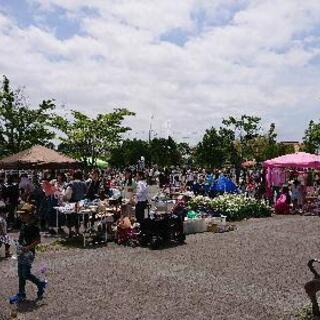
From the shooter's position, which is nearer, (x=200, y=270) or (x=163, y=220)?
(x=200, y=270)

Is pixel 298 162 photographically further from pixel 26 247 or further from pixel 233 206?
pixel 26 247

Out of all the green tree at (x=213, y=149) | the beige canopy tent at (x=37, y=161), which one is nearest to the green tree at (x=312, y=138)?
the green tree at (x=213, y=149)

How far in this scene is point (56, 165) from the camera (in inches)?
782

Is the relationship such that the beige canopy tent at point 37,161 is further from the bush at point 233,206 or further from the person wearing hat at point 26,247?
the person wearing hat at point 26,247

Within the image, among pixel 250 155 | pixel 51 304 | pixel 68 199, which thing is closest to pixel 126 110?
pixel 68 199

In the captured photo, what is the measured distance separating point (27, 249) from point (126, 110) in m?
23.8

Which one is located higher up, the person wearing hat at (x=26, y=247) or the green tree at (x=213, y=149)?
the green tree at (x=213, y=149)

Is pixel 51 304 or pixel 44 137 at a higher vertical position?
pixel 44 137

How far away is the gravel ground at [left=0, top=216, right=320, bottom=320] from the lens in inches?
316

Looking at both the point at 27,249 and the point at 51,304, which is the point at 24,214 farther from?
the point at 51,304

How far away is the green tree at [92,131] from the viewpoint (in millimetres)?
31406

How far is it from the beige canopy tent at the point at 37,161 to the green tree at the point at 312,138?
100ft

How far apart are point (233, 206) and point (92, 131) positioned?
47.7ft

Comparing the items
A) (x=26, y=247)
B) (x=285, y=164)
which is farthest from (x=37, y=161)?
(x=26, y=247)
